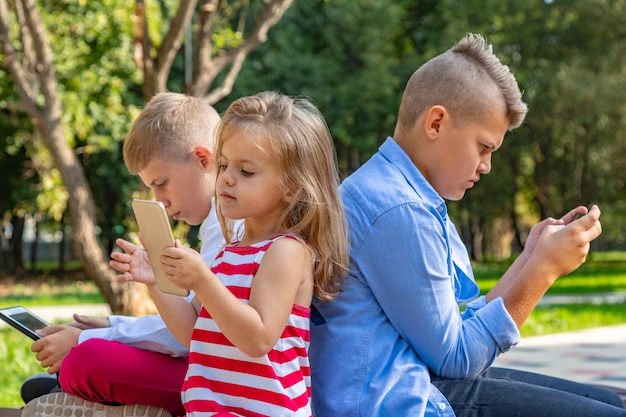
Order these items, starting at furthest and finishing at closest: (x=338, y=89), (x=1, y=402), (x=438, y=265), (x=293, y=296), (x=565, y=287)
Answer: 1. (x=338, y=89)
2. (x=565, y=287)
3. (x=1, y=402)
4. (x=438, y=265)
5. (x=293, y=296)

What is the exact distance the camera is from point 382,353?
2.03 m

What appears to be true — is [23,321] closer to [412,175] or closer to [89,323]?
[89,323]

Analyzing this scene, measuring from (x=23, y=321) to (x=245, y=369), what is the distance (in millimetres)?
919

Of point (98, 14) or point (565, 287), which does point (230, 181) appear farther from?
point (565, 287)

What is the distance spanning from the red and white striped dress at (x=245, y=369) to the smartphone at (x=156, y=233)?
0.14 m

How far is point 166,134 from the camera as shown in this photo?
2.56m

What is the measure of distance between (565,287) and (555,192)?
1441cm

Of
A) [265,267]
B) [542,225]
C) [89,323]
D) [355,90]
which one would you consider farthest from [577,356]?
[355,90]

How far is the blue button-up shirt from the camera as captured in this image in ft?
6.55

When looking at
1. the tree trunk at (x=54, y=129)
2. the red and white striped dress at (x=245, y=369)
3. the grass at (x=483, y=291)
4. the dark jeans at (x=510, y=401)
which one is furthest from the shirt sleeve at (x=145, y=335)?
the tree trunk at (x=54, y=129)

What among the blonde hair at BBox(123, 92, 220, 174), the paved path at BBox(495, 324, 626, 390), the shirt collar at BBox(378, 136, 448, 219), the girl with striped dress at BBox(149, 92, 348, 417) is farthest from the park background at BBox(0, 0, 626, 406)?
the girl with striped dress at BBox(149, 92, 348, 417)

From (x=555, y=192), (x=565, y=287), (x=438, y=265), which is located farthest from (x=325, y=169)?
(x=555, y=192)

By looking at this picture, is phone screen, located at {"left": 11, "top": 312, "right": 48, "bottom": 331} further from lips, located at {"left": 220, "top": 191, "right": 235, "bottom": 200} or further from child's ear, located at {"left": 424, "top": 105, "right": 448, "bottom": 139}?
child's ear, located at {"left": 424, "top": 105, "right": 448, "bottom": 139}

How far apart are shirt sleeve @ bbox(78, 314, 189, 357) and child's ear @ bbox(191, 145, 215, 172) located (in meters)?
0.44
